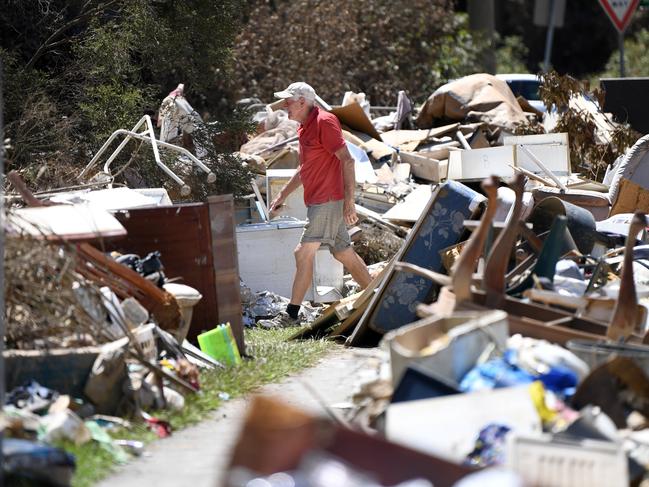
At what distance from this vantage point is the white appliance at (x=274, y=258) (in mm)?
10828

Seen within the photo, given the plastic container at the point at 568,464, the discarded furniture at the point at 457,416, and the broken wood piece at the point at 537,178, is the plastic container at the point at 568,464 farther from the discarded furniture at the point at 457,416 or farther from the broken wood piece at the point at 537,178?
the broken wood piece at the point at 537,178

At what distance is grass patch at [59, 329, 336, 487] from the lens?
5160 millimetres

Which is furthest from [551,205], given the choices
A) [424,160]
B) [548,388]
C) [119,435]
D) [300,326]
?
[424,160]

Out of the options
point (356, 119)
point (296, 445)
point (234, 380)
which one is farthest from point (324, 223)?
point (296, 445)

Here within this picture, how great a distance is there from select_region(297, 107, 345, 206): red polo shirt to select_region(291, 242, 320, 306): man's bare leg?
0.38m

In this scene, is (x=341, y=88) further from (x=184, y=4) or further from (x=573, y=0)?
(x=573, y=0)

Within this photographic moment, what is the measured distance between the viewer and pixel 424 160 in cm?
1325

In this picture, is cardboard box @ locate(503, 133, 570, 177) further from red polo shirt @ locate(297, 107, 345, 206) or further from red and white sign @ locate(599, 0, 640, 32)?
red and white sign @ locate(599, 0, 640, 32)

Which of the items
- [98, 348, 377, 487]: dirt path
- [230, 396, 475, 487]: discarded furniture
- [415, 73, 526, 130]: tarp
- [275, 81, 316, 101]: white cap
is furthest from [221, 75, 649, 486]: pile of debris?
[415, 73, 526, 130]: tarp

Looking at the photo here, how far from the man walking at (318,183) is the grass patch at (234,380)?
1.79ft

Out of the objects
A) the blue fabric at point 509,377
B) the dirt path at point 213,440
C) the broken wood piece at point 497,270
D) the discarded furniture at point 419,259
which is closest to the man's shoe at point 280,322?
the discarded furniture at point 419,259

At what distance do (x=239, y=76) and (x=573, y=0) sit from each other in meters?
21.5

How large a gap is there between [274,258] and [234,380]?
3.89 m

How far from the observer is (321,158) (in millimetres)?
10000
